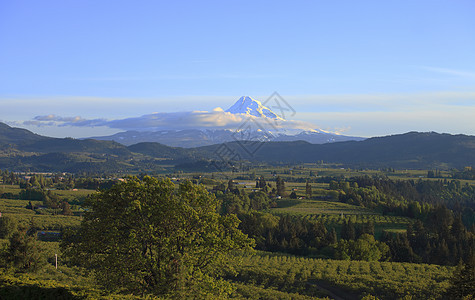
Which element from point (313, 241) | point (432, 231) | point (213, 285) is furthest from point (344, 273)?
point (432, 231)

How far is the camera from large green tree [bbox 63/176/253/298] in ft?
84.7

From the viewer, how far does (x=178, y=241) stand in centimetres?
2762

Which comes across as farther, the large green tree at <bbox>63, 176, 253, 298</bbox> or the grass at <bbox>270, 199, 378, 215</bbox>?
the grass at <bbox>270, 199, 378, 215</bbox>

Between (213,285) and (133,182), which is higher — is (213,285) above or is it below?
below

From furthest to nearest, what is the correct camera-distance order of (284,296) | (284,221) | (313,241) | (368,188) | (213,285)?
(368,188), (284,221), (313,241), (284,296), (213,285)

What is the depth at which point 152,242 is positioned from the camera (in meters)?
26.9

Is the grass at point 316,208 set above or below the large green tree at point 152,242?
below

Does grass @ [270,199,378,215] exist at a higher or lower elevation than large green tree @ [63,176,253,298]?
lower

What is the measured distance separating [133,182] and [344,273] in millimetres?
36039

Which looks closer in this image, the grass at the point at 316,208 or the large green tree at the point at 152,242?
the large green tree at the point at 152,242

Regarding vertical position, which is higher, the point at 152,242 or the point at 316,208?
the point at 152,242

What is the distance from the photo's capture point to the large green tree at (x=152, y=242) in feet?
84.7

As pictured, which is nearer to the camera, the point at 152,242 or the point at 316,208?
the point at 152,242

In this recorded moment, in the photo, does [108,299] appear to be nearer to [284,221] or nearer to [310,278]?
[310,278]
